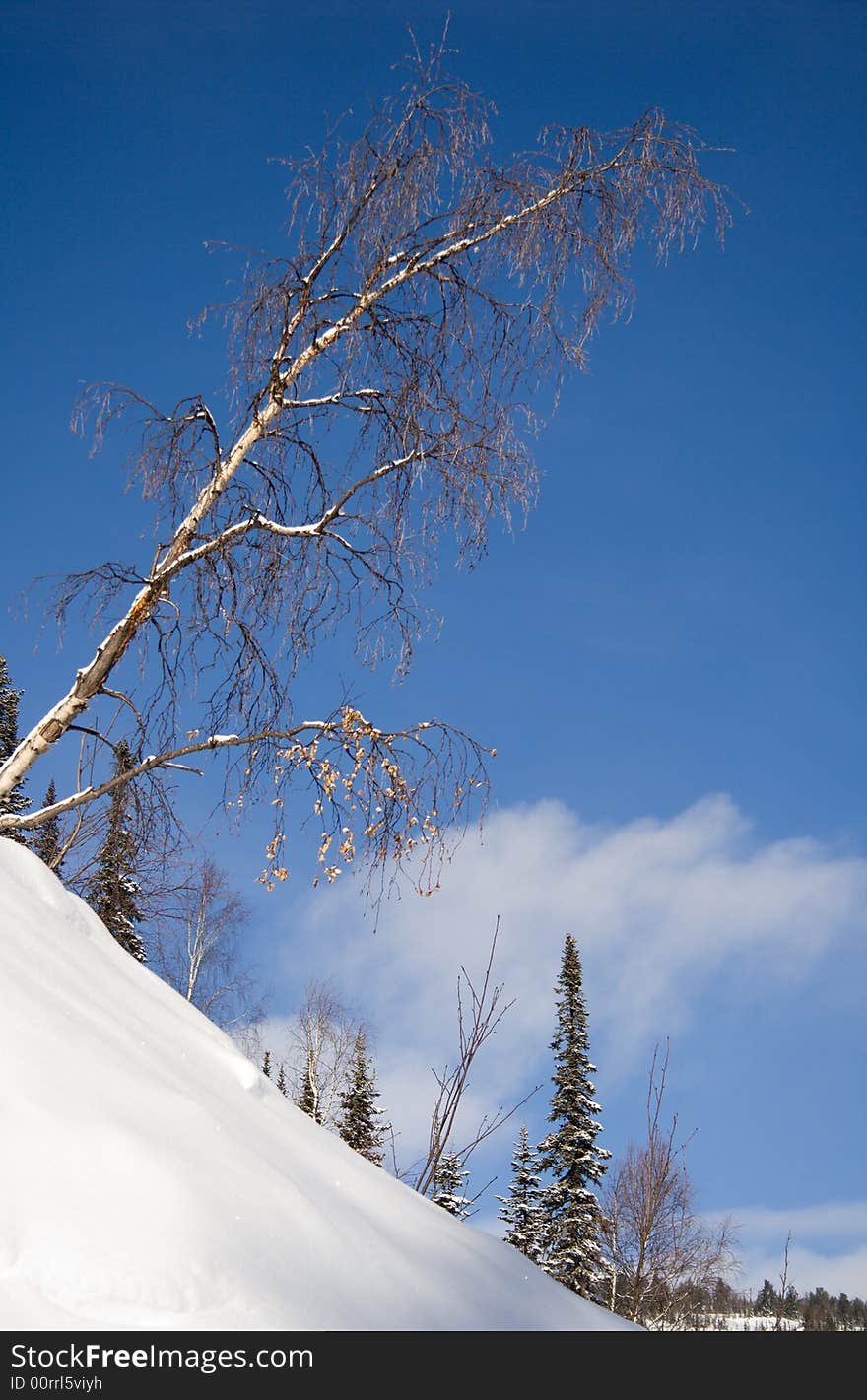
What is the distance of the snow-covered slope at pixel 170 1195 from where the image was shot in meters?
1.51

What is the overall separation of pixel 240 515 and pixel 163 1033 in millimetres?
3244

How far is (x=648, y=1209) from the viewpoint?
333 inches

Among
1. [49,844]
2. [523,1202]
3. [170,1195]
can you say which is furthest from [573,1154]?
[170,1195]

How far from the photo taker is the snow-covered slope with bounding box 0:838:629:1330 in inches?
59.3

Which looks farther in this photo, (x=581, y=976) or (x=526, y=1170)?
(x=526, y=1170)

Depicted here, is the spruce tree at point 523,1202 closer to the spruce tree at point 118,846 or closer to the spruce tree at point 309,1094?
the spruce tree at point 309,1094

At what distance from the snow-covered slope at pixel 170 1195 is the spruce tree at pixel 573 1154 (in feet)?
65.0

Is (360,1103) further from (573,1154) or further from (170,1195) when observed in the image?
(170,1195)

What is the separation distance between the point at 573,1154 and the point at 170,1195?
2196cm

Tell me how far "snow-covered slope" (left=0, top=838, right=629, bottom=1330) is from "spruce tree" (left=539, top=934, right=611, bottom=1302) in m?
19.8

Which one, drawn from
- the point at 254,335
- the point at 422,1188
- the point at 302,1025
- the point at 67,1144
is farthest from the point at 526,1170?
the point at 67,1144

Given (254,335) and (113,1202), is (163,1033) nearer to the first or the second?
(113,1202)

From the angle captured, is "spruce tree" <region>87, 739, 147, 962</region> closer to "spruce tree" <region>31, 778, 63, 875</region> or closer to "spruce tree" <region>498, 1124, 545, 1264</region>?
"spruce tree" <region>31, 778, 63, 875</region>

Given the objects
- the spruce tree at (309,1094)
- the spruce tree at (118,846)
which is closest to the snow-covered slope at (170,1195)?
the spruce tree at (118,846)
